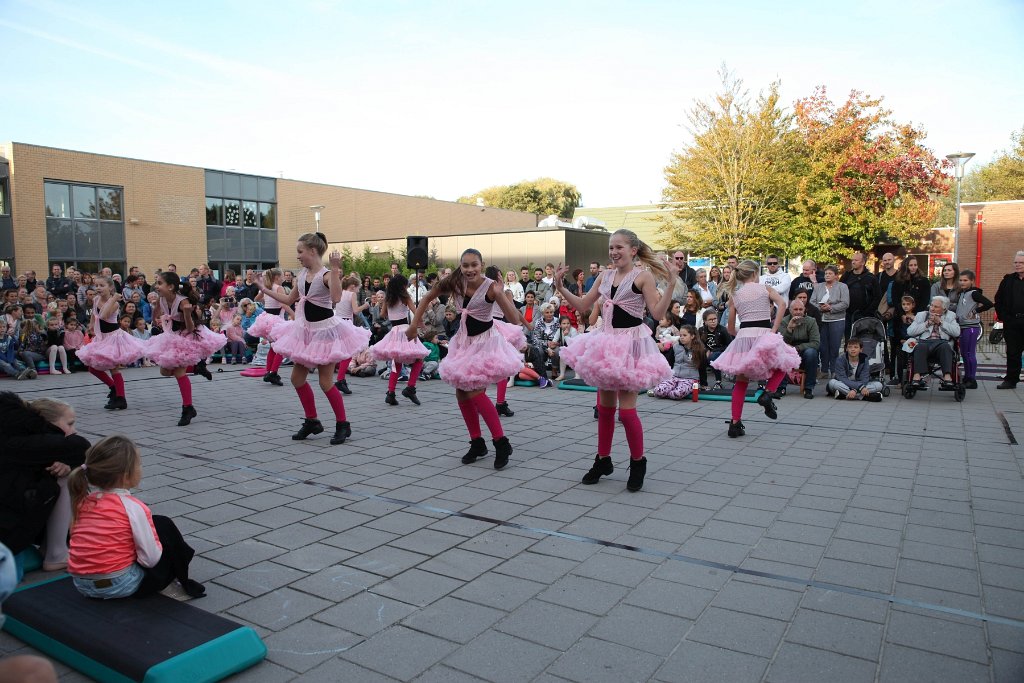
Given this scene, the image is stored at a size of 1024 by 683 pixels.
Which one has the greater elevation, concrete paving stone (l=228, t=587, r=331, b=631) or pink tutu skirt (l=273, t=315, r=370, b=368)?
pink tutu skirt (l=273, t=315, r=370, b=368)

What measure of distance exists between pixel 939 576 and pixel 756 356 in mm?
4041

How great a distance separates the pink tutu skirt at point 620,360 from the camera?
5551mm

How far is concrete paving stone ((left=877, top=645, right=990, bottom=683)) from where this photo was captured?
2895mm

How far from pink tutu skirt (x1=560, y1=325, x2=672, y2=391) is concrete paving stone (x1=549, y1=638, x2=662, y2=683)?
8.57ft

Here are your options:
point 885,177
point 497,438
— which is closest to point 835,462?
point 497,438

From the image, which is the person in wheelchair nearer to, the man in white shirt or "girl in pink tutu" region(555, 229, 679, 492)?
the man in white shirt

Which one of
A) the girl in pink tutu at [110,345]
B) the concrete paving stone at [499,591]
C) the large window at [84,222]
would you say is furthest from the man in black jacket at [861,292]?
the large window at [84,222]

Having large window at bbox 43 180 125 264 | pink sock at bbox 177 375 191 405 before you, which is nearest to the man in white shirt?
pink sock at bbox 177 375 191 405

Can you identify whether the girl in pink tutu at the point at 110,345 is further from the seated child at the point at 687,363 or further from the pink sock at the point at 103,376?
the seated child at the point at 687,363

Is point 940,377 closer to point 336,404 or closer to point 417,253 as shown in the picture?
point 336,404

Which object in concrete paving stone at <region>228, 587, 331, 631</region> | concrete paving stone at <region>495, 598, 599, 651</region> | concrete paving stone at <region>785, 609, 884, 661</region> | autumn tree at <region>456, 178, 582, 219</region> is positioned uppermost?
autumn tree at <region>456, 178, 582, 219</region>

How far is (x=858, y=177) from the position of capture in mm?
27859

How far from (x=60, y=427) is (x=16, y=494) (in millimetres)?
420

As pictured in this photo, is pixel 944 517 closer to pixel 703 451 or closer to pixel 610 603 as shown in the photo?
pixel 703 451
